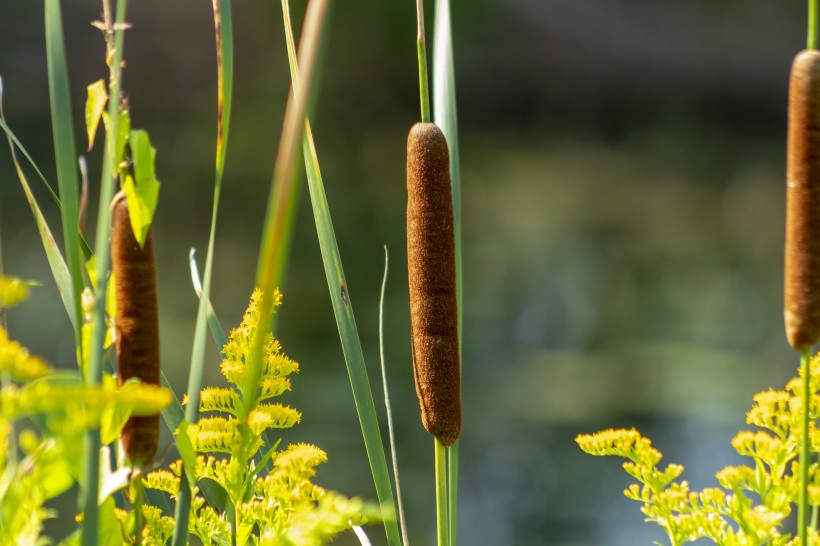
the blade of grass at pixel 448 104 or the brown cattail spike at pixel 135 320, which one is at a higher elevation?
Result: the blade of grass at pixel 448 104

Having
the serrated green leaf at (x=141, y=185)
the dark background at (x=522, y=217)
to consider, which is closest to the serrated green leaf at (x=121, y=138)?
the serrated green leaf at (x=141, y=185)

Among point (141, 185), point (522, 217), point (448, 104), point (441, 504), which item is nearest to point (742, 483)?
point (441, 504)

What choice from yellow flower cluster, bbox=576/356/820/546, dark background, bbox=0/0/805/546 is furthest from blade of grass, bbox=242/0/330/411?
dark background, bbox=0/0/805/546

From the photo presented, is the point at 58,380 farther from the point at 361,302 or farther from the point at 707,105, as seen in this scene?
the point at 707,105

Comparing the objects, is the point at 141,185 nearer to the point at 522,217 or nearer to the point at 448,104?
the point at 448,104

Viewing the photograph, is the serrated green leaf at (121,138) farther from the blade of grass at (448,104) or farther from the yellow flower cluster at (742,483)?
the yellow flower cluster at (742,483)

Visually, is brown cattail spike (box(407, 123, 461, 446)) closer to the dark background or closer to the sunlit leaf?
the sunlit leaf
